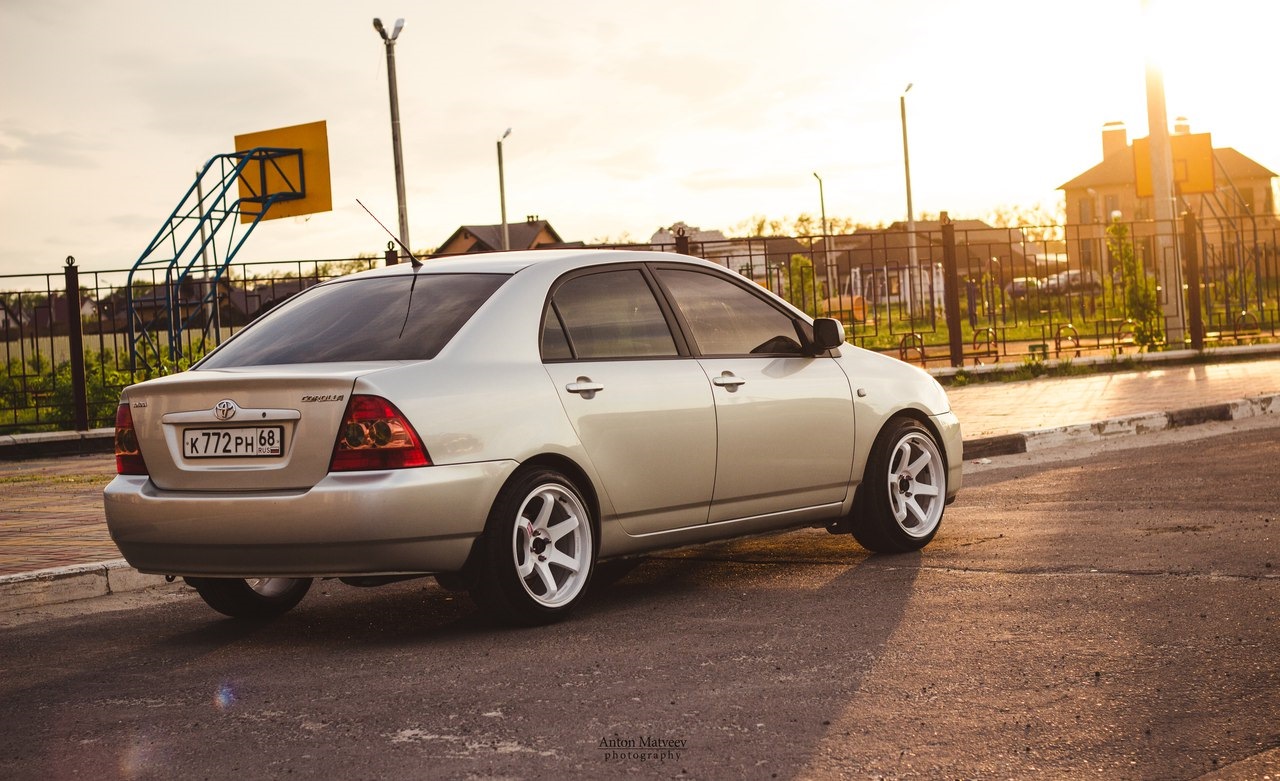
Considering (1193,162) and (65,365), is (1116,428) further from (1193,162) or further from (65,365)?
(1193,162)

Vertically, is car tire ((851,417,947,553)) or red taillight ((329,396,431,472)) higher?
red taillight ((329,396,431,472))

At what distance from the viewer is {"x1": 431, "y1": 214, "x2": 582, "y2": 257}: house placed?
102m

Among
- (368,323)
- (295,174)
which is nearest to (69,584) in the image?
(368,323)

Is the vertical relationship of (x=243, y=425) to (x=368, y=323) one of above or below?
below

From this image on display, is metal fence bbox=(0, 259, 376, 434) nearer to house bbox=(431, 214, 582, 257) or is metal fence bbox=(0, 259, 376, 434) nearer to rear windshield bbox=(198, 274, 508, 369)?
rear windshield bbox=(198, 274, 508, 369)

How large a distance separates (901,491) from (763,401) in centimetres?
115

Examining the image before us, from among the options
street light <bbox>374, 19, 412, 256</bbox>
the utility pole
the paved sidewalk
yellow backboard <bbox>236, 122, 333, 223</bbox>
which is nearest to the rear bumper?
the paved sidewalk

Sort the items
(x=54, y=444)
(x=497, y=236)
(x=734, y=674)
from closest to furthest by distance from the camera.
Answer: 1. (x=734, y=674)
2. (x=54, y=444)
3. (x=497, y=236)

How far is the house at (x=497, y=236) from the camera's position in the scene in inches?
4023

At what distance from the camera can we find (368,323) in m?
5.98

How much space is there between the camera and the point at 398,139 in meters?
26.5

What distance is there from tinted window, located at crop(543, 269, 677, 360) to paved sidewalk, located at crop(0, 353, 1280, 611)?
9.26 ft

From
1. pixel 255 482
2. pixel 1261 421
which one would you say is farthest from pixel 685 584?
pixel 1261 421

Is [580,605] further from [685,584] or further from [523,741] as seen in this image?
[523,741]
